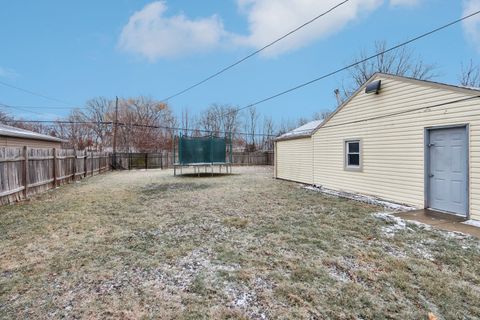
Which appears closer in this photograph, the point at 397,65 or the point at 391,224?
the point at 391,224

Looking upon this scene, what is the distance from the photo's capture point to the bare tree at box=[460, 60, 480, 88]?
58.7 feet

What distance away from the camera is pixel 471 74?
18.2 m

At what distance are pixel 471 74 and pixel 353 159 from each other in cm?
1635

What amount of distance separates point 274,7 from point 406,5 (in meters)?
3.84

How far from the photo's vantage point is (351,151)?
8508 mm

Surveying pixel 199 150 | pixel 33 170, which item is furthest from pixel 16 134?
pixel 199 150

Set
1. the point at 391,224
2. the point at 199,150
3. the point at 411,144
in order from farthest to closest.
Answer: the point at 199,150 < the point at 411,144 < the point at 391,224

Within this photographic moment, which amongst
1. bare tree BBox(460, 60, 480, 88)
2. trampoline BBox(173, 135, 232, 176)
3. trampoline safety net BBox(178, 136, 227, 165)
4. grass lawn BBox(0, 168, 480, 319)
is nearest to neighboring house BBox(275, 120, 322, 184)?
trampoline BBox(173, 135, 232, 176)

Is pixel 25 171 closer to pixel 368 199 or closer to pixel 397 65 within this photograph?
pixel 368 199

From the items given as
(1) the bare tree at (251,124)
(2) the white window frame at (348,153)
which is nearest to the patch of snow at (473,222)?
(2) the white window frame at (348,153)

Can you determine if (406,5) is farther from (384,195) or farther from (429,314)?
(429,314)

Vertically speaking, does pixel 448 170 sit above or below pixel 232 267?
above

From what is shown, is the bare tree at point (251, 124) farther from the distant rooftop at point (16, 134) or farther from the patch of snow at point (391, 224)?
the patch of snow at point (391, 224)

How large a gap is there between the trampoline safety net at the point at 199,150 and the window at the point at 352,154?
27.9 feet
